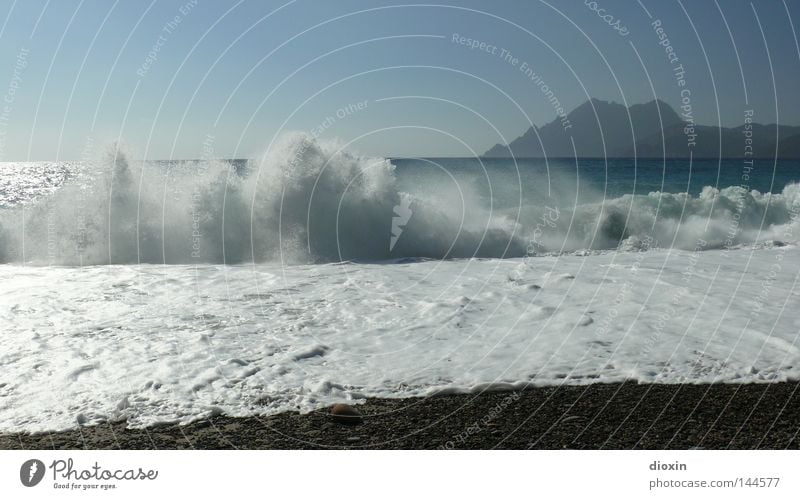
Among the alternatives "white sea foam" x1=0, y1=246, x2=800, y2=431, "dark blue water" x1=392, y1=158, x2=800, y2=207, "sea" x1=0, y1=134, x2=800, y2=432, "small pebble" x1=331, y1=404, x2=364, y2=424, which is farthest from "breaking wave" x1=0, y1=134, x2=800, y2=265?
"dark blue water" x1=392, y1=158, x2=800, y2=207

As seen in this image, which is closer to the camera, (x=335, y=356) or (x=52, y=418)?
(x=52, y=418)

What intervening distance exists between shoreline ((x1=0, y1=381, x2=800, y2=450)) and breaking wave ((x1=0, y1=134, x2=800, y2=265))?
383 inches

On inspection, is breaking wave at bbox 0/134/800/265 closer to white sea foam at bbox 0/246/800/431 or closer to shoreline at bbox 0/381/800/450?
white sea foam at bbox 0/246/800/431

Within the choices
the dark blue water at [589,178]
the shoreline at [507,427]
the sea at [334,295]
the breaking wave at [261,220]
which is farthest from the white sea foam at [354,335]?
the dark blue water at [589,178]

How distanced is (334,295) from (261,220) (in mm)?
7087

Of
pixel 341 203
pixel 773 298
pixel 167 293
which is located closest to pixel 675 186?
pixel 341 203

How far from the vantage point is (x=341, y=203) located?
17.5 metres

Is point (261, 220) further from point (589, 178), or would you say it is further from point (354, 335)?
point (589, 178)

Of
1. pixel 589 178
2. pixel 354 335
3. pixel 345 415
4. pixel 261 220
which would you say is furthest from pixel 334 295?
pixel 589 178

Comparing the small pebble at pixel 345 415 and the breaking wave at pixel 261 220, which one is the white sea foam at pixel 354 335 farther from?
the breaking wave at pixel 261 220

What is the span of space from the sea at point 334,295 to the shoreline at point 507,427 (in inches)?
11.6
